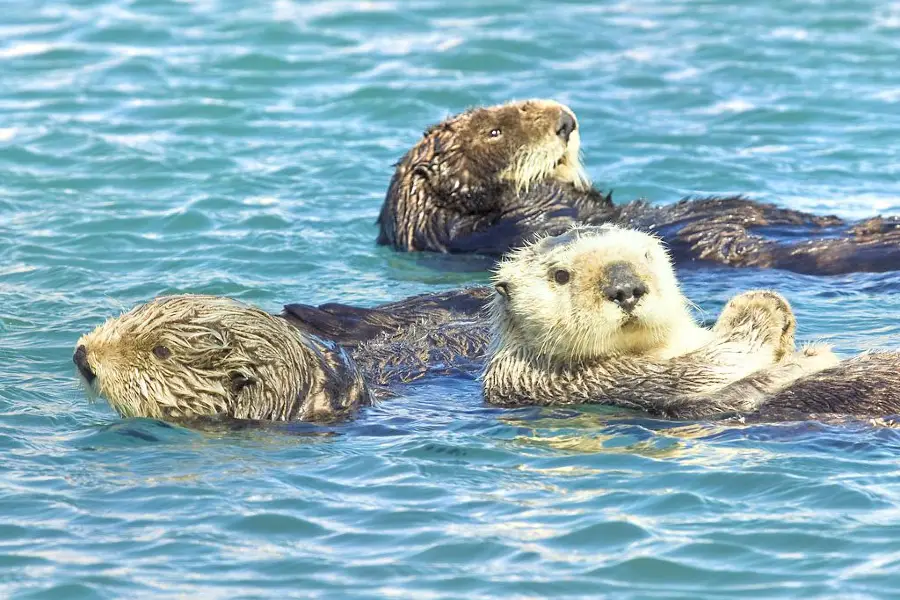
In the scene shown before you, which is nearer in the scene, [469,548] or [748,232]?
[469,548]

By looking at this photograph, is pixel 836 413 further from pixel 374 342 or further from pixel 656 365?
pixel 374 342

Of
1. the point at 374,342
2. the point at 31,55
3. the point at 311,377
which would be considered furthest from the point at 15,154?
the point at 311,377

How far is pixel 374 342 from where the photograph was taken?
23.5ft

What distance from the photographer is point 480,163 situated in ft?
31.8

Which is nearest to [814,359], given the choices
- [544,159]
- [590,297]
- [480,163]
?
[590,297]

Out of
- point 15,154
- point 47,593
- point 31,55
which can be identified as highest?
point 31,55

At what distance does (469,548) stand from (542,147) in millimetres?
5138

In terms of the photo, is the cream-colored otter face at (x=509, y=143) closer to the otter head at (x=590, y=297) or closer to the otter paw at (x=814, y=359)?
the otter head at (x=590, y=297)

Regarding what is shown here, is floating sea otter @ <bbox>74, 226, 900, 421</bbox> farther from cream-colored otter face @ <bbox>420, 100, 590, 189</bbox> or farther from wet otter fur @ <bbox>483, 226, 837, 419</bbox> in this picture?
cream-colored otter face @ <bbox>420, 100, 590, 189</bbox>

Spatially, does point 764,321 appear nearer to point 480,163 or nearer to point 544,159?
point 544,159

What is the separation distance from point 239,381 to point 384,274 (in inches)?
139

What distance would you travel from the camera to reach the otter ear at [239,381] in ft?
19.7

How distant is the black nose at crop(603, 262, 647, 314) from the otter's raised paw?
48 centimetres

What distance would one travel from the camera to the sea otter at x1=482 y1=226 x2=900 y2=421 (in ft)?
18.6
